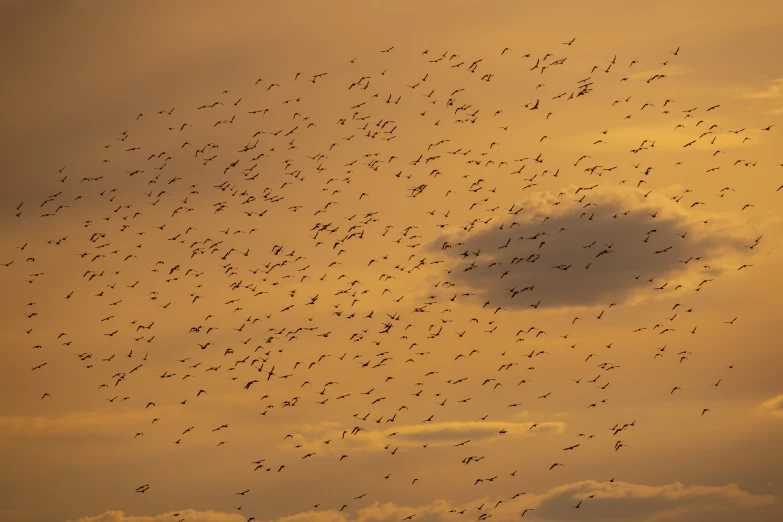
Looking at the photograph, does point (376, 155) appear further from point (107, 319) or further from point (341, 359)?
point (107, 319)

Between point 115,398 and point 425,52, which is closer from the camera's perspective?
point 425,52

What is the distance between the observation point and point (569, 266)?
121 metres

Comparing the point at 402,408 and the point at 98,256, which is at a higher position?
the point at 98,256

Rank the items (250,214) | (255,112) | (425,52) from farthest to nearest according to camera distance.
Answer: (255,112), (250,214), (425,52)

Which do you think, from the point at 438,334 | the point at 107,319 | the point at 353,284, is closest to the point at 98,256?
the point at 107,319

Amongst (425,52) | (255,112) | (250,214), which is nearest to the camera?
(425,52)

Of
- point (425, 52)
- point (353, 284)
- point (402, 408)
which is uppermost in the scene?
point (425, 52)

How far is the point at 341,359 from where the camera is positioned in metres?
123

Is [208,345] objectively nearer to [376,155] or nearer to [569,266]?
[376,155]

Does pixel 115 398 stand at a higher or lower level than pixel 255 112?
lower

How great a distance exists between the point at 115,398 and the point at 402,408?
34.2m

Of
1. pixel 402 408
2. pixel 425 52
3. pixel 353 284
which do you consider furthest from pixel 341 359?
pixel 425 52

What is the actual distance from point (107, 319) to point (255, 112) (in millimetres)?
28233

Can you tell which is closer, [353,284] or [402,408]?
[353,284]
